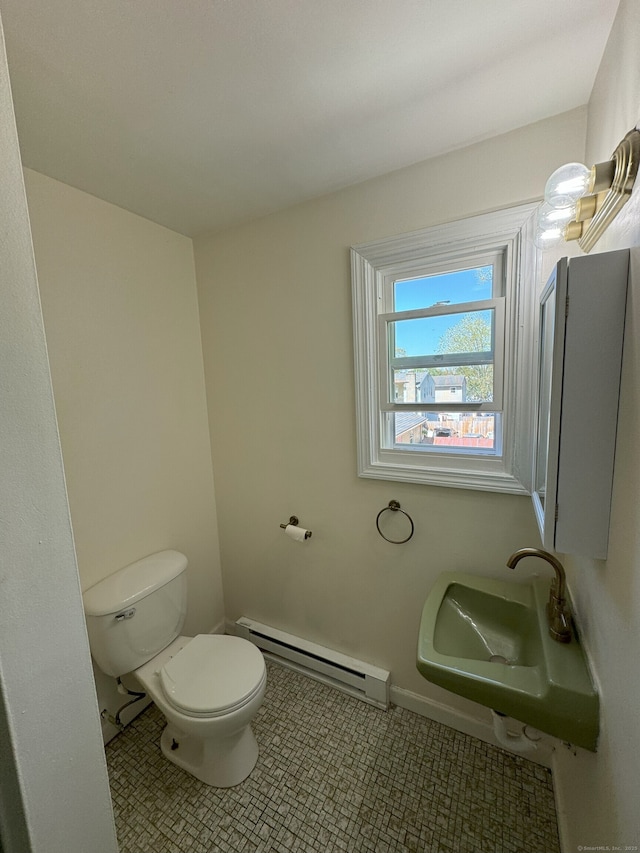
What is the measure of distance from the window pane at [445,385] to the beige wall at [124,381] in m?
1.16

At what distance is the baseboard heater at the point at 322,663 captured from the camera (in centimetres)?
166

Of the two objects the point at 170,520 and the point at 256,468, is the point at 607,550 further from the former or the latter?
the point at 170,520

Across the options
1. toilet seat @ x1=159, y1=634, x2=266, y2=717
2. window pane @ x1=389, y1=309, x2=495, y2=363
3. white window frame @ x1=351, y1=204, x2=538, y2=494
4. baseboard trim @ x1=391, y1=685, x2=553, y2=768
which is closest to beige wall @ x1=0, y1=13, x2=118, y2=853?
toilet seat @ x1=159, y1=634, x2=266, y2=717

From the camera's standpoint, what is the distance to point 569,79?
3.20 ft

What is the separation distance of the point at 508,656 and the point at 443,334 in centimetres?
124

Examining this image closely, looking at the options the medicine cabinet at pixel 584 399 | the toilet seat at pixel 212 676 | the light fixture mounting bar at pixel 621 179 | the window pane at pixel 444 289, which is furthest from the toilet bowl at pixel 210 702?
the light fixture mounting bar at pixel 621 179

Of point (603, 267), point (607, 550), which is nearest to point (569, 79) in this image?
point (603, 267)

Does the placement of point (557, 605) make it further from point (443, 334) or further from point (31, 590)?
point (31, 590)

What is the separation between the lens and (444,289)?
1.42 m

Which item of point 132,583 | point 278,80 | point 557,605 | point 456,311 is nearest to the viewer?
point 278,80

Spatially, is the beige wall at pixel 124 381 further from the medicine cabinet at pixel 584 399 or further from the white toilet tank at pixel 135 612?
the medicine cabinet at pixel 584 399

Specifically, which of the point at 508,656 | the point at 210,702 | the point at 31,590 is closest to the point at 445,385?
the point at 508,656

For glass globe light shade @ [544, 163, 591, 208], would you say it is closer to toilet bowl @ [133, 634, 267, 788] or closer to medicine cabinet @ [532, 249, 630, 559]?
medicine cabinet @ [532, 249, 630, 559]

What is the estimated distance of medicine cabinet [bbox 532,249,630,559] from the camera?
28.0 inches
